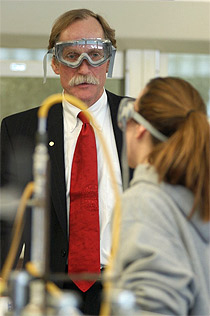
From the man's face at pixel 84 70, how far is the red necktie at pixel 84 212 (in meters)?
0.15

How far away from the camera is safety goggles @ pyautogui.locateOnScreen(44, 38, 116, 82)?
93.2 inches

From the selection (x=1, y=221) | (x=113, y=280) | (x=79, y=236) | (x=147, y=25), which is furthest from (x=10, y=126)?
(x=147, y=25)

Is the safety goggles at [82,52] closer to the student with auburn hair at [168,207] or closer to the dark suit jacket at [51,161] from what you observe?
the dark suit jacket at [51,161]

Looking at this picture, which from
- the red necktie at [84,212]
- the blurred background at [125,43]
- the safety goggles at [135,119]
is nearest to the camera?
the safety goggles at [135,119]

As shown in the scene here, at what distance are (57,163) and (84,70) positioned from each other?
14.3 inches

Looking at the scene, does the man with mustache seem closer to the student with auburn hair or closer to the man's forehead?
the man's forehead

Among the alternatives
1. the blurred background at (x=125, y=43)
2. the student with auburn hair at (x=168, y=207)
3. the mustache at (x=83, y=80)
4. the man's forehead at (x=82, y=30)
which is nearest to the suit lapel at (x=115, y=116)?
the mustache at (x=83, y=80)

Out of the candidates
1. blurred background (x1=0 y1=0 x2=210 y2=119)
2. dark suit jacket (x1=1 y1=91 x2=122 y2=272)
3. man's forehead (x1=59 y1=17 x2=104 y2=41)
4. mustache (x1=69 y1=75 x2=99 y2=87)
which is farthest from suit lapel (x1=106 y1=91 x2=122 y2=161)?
blurred background (x1=0 y1=0 x2=210 y2=119)

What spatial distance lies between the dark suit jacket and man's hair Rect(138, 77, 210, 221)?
76cm

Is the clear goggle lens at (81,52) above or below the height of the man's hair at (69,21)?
below

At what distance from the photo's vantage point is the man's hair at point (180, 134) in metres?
1.47

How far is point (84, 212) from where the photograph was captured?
2250 millimetres

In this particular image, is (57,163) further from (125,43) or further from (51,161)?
(125,43)

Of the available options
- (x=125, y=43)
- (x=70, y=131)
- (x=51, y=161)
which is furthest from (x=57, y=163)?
(x=125, y=43)
